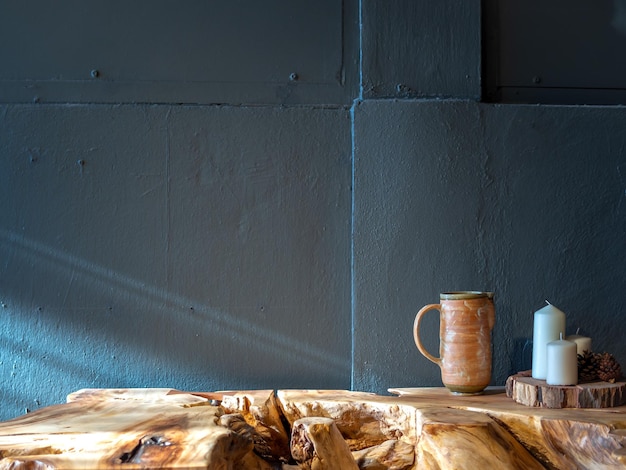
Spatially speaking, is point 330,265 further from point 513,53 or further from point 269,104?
A: point 513,53

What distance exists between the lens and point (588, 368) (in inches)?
73.8

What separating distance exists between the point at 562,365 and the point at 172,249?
126 centimetres

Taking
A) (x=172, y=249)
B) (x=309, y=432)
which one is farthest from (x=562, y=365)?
(x=172, y=249)

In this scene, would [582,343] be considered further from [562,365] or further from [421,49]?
[421,49]

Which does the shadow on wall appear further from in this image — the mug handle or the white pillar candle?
the white pillar candle

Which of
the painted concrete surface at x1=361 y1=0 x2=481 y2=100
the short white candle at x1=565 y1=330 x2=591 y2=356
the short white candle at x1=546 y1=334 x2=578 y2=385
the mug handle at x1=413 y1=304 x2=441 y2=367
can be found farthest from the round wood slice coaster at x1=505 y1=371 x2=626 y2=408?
the painted concrete surface at x1=361 y1=0 x2=481 y2=100

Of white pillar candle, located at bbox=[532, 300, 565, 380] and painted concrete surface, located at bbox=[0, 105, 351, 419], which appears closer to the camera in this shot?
white pillar candle, located at bbox=[532, 300, 565, 380]

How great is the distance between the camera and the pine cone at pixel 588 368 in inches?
73.4

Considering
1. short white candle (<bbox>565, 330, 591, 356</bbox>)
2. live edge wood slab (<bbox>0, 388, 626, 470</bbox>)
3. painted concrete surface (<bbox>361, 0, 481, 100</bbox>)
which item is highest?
painted concrete surface (<bbox>361, 0, 481, 100</bbox>)

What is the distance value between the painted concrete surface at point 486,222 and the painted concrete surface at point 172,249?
0.40 feet

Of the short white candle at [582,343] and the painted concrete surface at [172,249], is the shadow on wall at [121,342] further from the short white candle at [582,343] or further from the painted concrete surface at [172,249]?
the short white candle at [582,343]

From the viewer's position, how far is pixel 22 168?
2.17 meters

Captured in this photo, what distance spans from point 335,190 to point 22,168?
105 centimetres

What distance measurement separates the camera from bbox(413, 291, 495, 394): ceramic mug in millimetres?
1912
